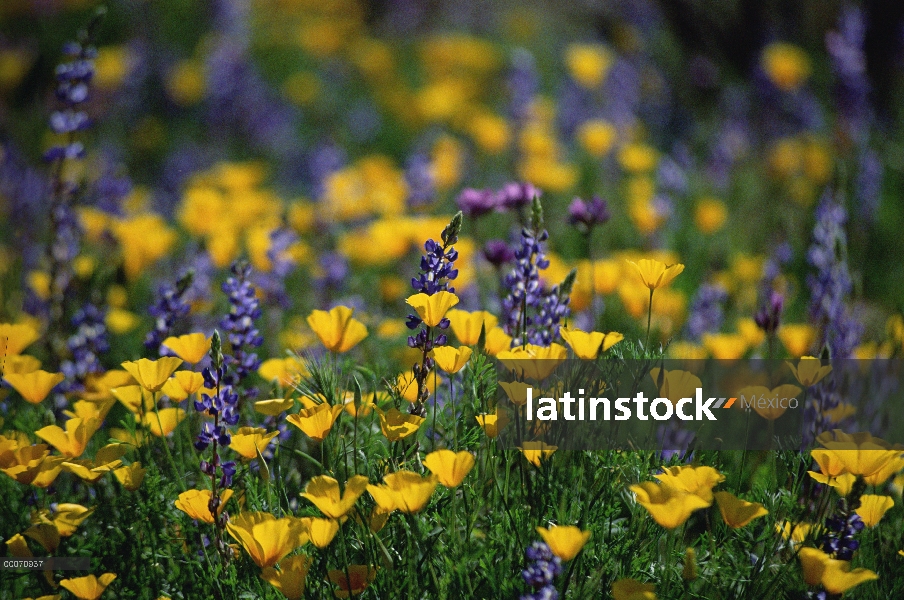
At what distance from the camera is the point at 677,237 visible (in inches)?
157

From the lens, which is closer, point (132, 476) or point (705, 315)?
point (132, 476)

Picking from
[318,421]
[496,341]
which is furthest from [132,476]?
[496,341]

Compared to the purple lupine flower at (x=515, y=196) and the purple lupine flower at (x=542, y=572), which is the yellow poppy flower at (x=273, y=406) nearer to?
the purple lupine flower at (x=542, y=572)

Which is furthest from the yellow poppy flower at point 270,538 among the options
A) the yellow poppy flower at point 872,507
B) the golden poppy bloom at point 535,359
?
A: the yellow poppy flower at point 872,507

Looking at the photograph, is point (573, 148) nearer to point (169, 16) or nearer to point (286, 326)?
point (286, 326)

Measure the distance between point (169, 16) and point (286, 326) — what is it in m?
5.63

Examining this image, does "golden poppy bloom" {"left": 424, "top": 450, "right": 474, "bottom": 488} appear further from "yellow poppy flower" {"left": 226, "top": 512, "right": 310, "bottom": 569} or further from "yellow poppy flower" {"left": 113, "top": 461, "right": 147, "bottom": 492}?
"yellow poppy flower" {"left": 113, "top": 461, "right": 147, "bottom": 492}

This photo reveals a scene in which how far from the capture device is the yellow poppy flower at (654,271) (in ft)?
5.15

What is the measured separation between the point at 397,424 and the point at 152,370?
0.44 m

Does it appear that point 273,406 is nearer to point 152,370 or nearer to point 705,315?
point 152,370

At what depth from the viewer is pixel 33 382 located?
64.1 inches

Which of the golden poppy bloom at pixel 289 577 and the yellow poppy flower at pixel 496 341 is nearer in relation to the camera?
the golden poppy bloom at pixel 289 577

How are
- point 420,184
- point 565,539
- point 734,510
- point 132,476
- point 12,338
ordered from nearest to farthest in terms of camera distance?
point 565,539 → point 734,510 → point 132,476 → point 12,338 → point 420,184

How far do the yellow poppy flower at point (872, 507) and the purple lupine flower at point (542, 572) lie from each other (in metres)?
0.60
